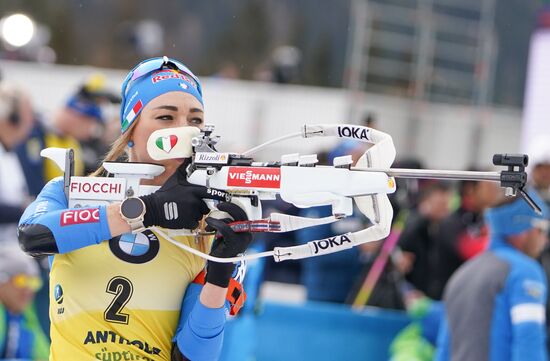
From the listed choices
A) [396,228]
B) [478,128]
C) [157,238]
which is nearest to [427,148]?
[478,128]

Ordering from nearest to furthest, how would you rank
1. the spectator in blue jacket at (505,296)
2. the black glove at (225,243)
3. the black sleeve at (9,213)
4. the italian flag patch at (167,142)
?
the black glove at (225,243) → the italian flag patch at (167,142) → the spectator in blue jacket at (505,296) → the black sleeve at (9,213)

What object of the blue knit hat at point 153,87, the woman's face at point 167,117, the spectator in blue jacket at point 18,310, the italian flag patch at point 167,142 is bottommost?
the spectator in blue jacket at point 18,310

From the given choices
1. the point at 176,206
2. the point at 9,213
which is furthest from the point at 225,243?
the point at 9,213

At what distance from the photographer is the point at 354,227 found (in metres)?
6.97

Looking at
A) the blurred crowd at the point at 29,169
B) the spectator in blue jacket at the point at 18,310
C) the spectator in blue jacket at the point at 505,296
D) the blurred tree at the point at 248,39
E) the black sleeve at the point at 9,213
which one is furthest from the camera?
the blurred tree at the point at 248,39

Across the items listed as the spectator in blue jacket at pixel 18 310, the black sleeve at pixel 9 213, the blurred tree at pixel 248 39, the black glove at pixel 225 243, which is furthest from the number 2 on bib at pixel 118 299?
the blurred tree at pixel 248 39

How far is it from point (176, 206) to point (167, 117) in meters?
0.40

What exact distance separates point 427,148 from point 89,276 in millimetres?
8881

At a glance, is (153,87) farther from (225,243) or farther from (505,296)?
(505,296)

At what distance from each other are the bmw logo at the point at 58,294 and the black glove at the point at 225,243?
510mm

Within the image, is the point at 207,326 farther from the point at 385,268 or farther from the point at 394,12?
the point at 394,12

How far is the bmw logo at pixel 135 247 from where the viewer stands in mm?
3174

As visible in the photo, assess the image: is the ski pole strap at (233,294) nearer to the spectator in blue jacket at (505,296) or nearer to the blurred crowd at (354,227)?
the spectator in blue jacket at (505,296)

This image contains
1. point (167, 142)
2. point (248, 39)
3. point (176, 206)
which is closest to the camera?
point (176, 206)
